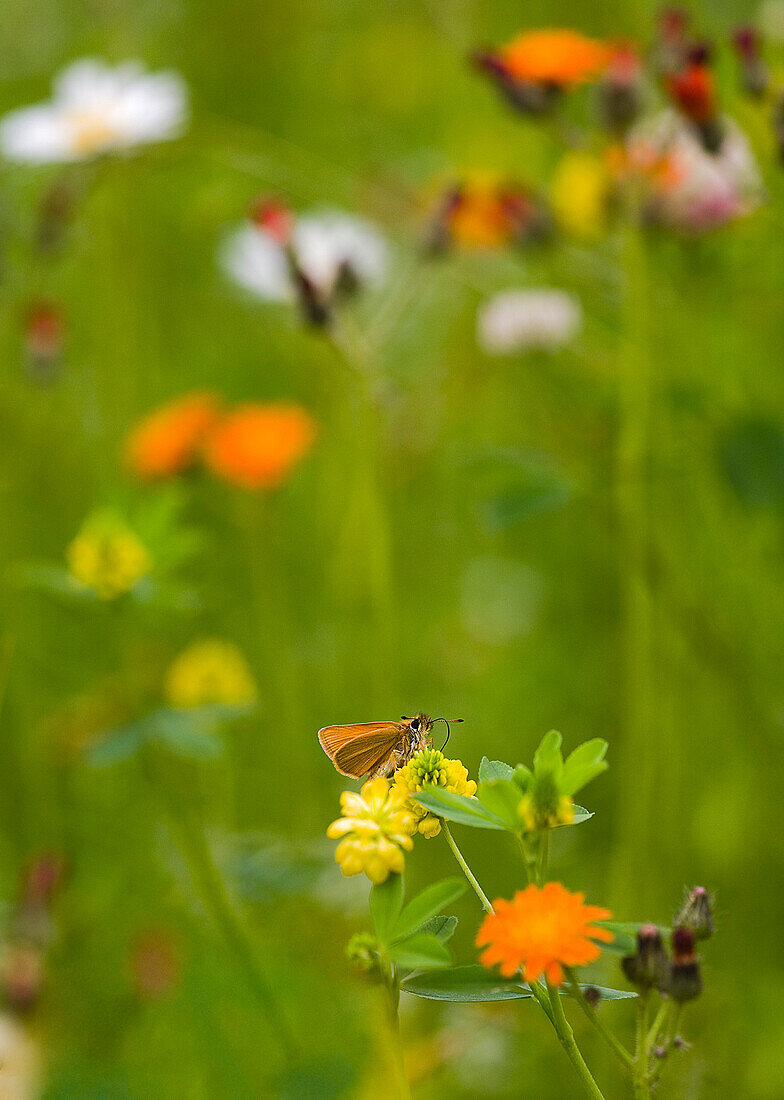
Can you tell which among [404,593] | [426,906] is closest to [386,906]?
[426,906]

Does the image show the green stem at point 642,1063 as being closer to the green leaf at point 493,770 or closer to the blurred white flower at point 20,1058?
the green leaf at point 493,770

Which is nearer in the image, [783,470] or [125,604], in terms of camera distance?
[125,604]

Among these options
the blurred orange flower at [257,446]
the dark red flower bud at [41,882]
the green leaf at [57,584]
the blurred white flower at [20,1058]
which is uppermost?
the green leaf at [57,584]

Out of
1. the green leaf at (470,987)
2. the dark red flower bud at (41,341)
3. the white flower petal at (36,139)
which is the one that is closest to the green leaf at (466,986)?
the green leaf at (470,987)

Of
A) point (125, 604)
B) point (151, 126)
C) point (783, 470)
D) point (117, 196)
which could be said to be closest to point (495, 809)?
point (125, 604)

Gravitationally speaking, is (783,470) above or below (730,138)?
below

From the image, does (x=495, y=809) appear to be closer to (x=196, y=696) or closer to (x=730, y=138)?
(x=196, y=696)

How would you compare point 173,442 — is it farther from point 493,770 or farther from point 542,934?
point 542,934
